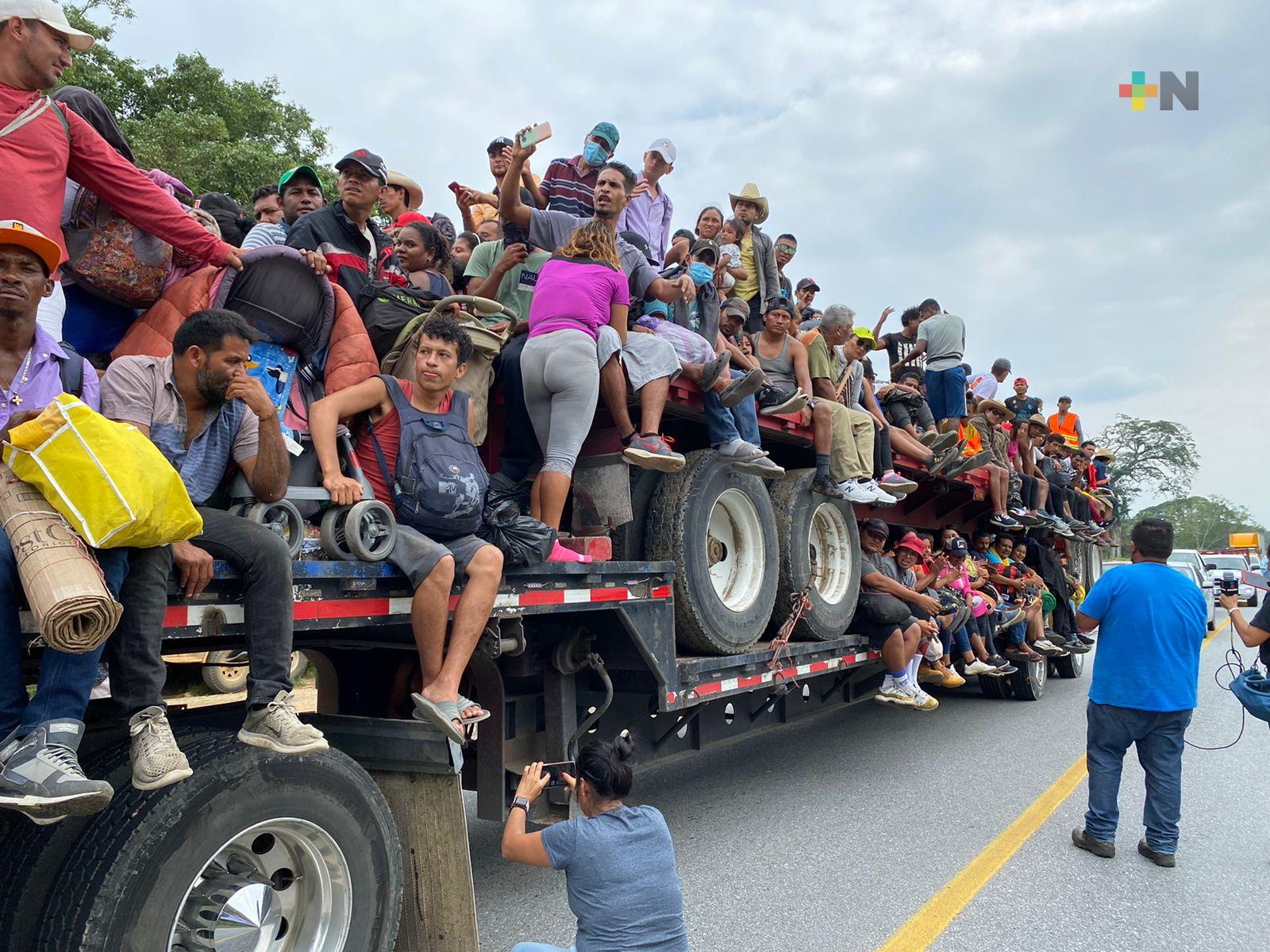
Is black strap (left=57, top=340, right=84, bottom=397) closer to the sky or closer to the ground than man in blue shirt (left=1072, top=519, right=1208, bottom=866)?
closer to the sky

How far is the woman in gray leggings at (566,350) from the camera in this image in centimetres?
402

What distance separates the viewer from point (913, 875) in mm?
4332

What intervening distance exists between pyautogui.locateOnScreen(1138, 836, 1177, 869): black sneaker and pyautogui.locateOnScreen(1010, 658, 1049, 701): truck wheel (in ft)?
18.1

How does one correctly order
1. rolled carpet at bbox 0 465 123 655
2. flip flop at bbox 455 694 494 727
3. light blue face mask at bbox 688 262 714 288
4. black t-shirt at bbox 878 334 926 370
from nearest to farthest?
rolled carpet at bbox 0 465 123 655
flip flop at bbox 455 694 494 727
light blue face mask at bbox 688 262 714 288
black t-shirt at bbox 878 334 926 370

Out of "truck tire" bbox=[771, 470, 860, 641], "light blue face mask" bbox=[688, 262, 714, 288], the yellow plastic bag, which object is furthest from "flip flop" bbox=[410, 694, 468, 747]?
"light blue face mask" bbox=[688, 262, 714, 288]

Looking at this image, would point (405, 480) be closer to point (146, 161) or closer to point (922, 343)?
point (922, 343)

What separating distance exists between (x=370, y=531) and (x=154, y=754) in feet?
3.10

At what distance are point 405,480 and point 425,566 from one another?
0.41 metres

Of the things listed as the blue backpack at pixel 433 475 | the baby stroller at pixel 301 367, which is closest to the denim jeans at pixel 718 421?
the blue backpack at pixel 433 475

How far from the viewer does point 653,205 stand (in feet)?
21.2

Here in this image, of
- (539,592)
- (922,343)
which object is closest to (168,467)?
(539,592)

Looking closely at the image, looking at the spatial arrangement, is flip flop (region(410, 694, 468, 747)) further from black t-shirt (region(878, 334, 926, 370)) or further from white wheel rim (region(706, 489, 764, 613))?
black t-shirt (region(878, 334, 926, 370))

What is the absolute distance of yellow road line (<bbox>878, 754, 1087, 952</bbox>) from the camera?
3633mm

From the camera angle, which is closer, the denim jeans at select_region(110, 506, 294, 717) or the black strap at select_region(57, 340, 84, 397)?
the denim jeans at select_region(110, 506, 294, 717)
